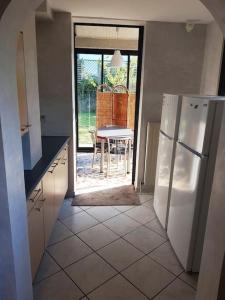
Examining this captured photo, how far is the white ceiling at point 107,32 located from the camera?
429 cm

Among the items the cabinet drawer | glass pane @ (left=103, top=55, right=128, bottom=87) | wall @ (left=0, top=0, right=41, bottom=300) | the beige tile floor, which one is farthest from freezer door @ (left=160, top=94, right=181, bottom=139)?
glass pane @ (left=103, top=55, right=128, bottom=87)

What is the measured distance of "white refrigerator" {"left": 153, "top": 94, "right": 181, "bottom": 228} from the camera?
230cm

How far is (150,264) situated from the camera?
2131 mm

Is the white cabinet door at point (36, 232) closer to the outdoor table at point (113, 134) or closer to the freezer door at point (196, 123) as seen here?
the freezer door at point (196, 123)

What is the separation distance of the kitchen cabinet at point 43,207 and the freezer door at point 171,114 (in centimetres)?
125

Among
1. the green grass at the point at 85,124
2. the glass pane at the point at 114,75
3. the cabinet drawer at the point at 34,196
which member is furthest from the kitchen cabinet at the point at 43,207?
the glass pane at the point at 114,75

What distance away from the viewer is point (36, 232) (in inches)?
70.2

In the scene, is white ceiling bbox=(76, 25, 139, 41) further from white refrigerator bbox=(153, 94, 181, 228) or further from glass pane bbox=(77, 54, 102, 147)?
white refrigerator bbox=(153, 94, 181, 228)

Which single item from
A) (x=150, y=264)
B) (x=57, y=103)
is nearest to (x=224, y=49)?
(x=57, y=103)

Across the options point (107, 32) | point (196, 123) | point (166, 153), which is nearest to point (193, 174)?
point (196, 123)

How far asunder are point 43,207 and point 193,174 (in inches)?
51.1

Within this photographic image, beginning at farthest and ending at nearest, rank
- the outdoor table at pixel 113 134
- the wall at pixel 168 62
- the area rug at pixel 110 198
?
the outdoor table at pixel 113 134 → the area rug at pixel 110 198 → the wall at pixel 168 62

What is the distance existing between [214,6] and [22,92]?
4.57 ft

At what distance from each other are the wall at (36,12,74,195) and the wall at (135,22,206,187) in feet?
3.34
